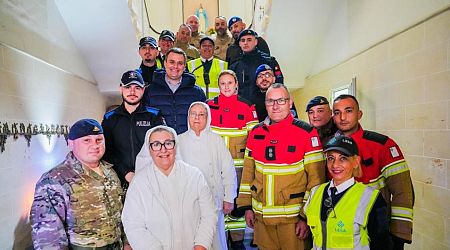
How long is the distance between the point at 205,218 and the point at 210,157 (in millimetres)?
A: 632

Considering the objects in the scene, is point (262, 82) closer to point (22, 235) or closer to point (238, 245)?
Result: point (238, 245)

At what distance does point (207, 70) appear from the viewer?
12.1 ft

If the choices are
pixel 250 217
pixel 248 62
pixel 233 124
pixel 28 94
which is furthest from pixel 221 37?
pixel 250 217

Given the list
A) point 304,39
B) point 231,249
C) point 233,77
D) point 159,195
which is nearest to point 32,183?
point 159,195

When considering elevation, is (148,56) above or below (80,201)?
above

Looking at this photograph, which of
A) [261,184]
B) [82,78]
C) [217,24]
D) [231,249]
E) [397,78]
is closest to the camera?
[261,184]

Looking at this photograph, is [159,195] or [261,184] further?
[261,184]

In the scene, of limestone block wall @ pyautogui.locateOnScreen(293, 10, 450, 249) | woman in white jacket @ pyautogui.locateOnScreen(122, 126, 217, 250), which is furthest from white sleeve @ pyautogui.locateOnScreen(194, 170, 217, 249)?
limestone block wall @ pyautogui.locateOnScreen(293, 10, 450, 249)

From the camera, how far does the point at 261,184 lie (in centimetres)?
215

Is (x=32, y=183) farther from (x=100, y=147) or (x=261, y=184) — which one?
(x=261, y=184)

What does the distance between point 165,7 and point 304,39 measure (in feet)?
17.2

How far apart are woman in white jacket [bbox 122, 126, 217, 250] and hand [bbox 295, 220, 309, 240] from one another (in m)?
0.59

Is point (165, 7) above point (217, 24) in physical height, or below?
above

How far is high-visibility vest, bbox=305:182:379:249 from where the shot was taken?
1.67 meters
